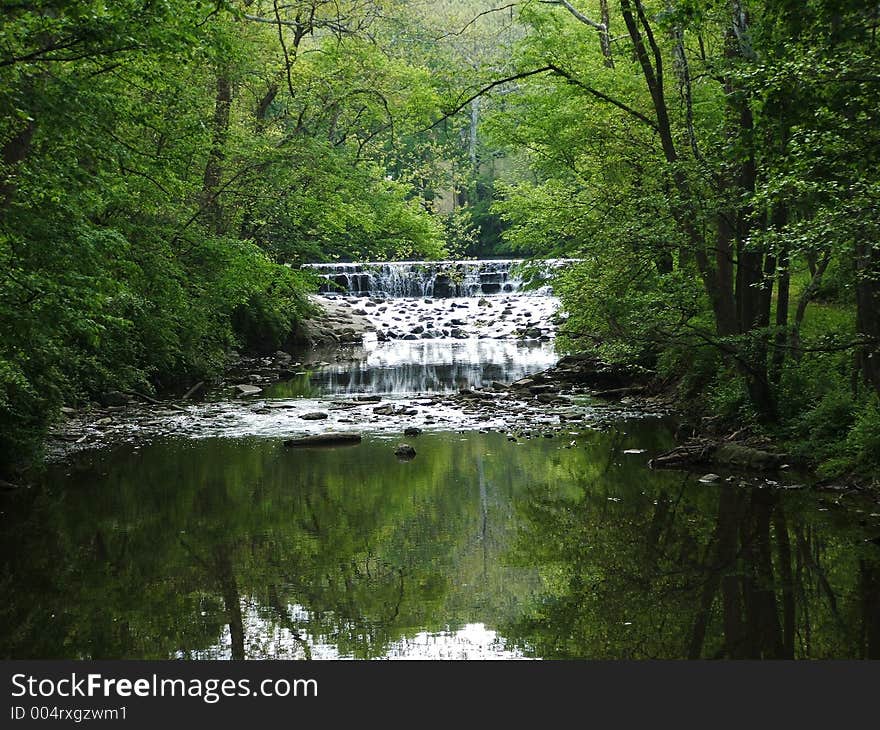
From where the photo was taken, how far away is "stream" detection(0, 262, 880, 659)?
6.51 meters

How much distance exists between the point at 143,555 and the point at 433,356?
22.2 m

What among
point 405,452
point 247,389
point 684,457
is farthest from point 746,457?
point 247,389

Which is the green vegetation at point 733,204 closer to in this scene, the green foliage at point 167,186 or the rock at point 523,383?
the rock at point 523,383

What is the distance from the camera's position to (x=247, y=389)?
22.0 meters

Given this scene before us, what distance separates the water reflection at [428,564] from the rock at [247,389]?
8528mm

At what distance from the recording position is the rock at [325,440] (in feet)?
48.2

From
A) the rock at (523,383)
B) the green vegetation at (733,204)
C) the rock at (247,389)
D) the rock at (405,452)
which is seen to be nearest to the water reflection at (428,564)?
the rock at (405,452)

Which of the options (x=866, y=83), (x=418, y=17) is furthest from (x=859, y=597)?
(x=418, y=17)

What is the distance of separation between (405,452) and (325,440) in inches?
75.2

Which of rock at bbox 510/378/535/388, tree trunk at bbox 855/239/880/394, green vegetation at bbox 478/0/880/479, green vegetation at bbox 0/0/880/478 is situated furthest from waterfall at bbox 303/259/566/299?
tree trunk at bbox 855/239/880/394

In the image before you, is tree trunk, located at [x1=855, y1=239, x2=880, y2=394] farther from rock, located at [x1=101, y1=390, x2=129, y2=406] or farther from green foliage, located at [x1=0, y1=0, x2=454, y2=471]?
rock, located at [x1=101, y1=390, x2=129, y2=406]

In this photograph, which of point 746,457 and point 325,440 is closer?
point 746,457

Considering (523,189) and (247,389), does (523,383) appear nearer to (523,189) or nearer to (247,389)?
(523,189)

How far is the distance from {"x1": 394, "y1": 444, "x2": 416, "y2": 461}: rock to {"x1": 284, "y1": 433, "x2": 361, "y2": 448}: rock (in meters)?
1.46
